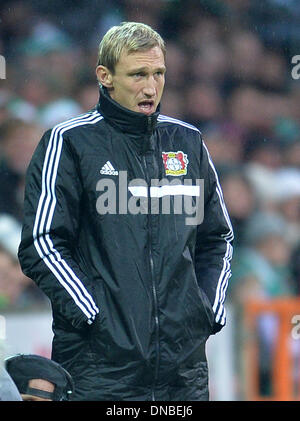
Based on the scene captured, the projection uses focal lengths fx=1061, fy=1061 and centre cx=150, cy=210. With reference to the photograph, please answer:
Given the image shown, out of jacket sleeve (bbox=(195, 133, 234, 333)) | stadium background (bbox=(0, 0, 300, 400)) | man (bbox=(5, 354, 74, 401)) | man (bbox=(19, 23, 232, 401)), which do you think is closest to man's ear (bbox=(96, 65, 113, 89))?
man (bbox=(19, 23, 232, 401))

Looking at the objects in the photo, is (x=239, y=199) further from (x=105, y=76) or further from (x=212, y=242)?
(x=105, y=76)

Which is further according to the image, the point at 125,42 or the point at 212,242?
the point at 212,242

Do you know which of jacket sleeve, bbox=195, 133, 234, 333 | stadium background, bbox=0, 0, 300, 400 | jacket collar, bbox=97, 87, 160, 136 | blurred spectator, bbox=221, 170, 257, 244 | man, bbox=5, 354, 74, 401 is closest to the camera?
man, bbox=5, 354, 74, 401

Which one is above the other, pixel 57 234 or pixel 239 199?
pixel 239 199

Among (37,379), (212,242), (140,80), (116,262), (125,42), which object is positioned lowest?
(37,379)

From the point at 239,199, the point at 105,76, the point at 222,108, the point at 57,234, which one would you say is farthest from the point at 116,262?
the point at 222,108

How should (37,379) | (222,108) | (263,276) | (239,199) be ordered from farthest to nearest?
(222,108)
(239,199)
(263,276)
(37,379)

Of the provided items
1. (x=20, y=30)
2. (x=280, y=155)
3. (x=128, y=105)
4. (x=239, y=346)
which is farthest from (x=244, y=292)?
(x=128, y=105)

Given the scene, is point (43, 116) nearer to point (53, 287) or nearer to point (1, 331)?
point (1, 331)

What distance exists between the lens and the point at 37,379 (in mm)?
3043

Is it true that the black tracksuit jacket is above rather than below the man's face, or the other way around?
below

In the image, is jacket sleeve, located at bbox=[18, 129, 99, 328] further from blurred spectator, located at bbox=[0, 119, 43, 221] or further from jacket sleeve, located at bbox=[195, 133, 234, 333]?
blurred spectator, located at bbox=[0, 119, 43, 221]

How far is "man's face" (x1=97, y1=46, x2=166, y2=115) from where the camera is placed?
3.17m

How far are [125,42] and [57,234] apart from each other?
61 centimetres
